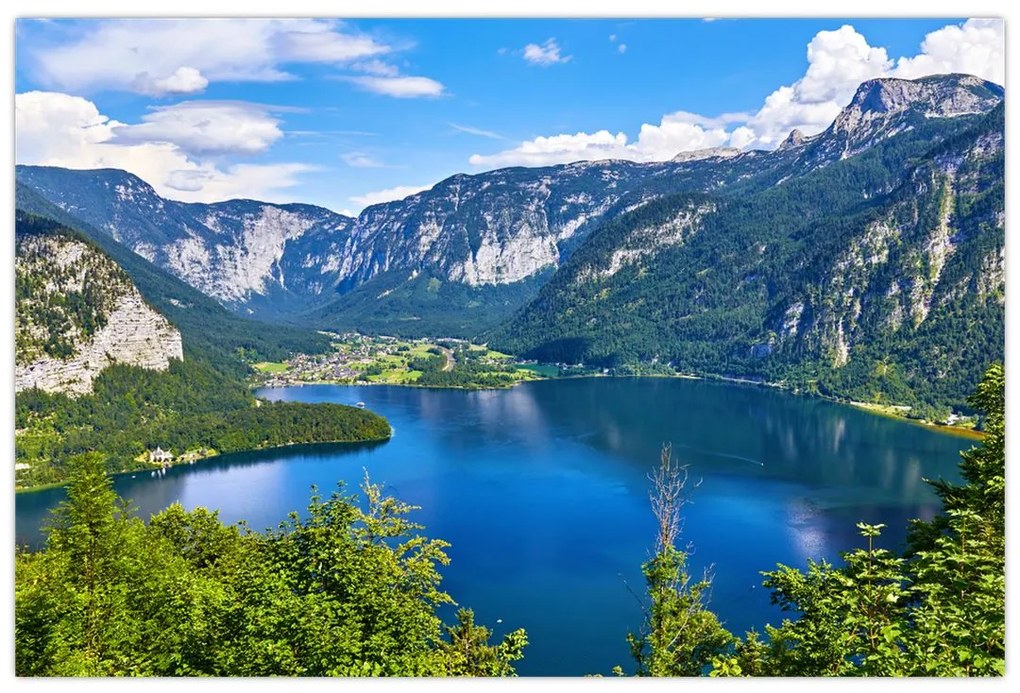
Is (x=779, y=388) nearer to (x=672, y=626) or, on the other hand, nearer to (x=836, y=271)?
(x=836, y=271)

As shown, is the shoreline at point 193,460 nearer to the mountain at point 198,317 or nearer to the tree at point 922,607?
the mountain at point 198,317

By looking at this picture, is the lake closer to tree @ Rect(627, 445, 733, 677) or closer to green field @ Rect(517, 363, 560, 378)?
tree @ Rect(627, 445, 733, 677)

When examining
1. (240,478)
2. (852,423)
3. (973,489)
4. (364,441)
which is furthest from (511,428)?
(973,489)

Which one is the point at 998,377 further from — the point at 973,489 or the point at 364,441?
the point at 364,441

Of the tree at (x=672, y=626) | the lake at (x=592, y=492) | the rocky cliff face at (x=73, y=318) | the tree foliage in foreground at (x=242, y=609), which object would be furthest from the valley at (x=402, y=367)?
the tree at (x=672, y=626)

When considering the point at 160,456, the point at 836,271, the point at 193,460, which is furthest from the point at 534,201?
the point at 160,456

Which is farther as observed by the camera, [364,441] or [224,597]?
[364,441]

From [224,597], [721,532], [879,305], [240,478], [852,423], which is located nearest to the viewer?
[224,597]
